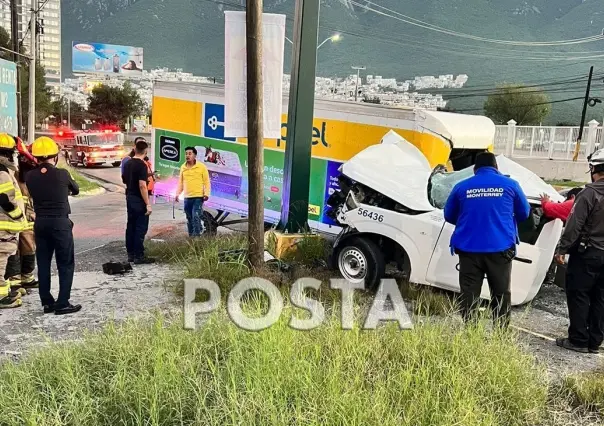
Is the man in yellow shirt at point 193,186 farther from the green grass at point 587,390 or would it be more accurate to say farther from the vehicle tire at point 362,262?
the green grass at point 587,390

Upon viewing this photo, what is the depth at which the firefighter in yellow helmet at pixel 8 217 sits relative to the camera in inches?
225

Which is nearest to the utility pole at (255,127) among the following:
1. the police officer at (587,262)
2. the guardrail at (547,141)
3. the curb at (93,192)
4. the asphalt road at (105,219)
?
the police officer at (587,262)

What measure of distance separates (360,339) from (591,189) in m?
2.48

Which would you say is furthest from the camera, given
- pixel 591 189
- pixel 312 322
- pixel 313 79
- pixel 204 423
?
pixel 313 79

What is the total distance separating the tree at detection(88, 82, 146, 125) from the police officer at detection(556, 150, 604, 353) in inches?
2935

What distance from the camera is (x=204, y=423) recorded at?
120 inches

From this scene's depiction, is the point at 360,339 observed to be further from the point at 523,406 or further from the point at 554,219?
the point at 554,219

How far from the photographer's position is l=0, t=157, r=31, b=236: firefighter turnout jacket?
5.70 metres

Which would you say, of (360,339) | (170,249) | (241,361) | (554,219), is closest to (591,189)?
(554,219)

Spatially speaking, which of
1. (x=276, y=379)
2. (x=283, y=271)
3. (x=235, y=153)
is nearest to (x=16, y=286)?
(x=283, y=271)

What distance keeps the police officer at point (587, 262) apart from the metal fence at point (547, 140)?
80.7ft

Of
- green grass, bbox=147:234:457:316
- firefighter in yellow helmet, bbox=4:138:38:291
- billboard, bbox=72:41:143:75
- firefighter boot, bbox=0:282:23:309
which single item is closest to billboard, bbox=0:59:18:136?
firefighter in yellow helmet, bbox=4:138:38:291

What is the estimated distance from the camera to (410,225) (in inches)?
243

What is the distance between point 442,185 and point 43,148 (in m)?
4.23
